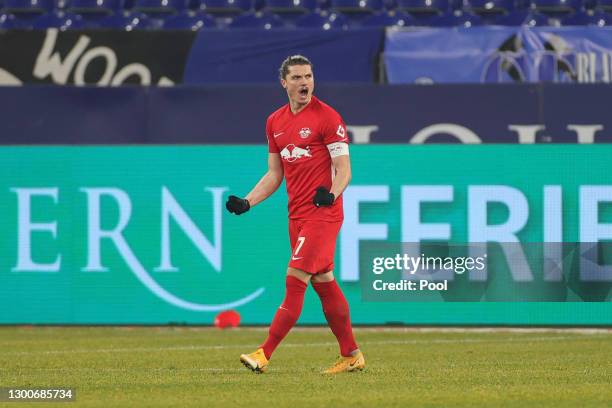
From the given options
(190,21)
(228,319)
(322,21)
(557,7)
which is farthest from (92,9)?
(557,7)

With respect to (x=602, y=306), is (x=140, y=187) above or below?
above

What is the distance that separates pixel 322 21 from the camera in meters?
17.1

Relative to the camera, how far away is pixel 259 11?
17.4 m

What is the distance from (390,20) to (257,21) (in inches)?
63.2

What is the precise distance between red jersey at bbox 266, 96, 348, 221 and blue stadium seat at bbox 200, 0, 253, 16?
866 centimetres

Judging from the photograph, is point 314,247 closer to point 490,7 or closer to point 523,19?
point 523,19

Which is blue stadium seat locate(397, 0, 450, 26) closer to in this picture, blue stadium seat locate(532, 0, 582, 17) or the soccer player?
blue stadium seat locate(532, 0, 582, 17)

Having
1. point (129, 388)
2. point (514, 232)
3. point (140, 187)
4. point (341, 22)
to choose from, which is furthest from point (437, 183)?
point (129, 388)

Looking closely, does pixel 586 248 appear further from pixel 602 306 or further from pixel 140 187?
pixel 140 187

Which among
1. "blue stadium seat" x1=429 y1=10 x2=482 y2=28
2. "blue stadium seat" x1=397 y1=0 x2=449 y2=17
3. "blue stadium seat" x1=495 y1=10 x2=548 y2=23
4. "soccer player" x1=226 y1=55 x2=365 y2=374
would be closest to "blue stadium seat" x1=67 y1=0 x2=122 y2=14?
"blue stadium seat" x1=397 y1=0 x2=449 y2=17

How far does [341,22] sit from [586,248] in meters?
5.16

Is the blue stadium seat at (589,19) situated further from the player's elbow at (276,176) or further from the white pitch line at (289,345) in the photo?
the player's elbow at (276,176)

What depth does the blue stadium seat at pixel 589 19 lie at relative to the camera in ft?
55.6

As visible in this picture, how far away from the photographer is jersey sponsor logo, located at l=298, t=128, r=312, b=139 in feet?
28.7
